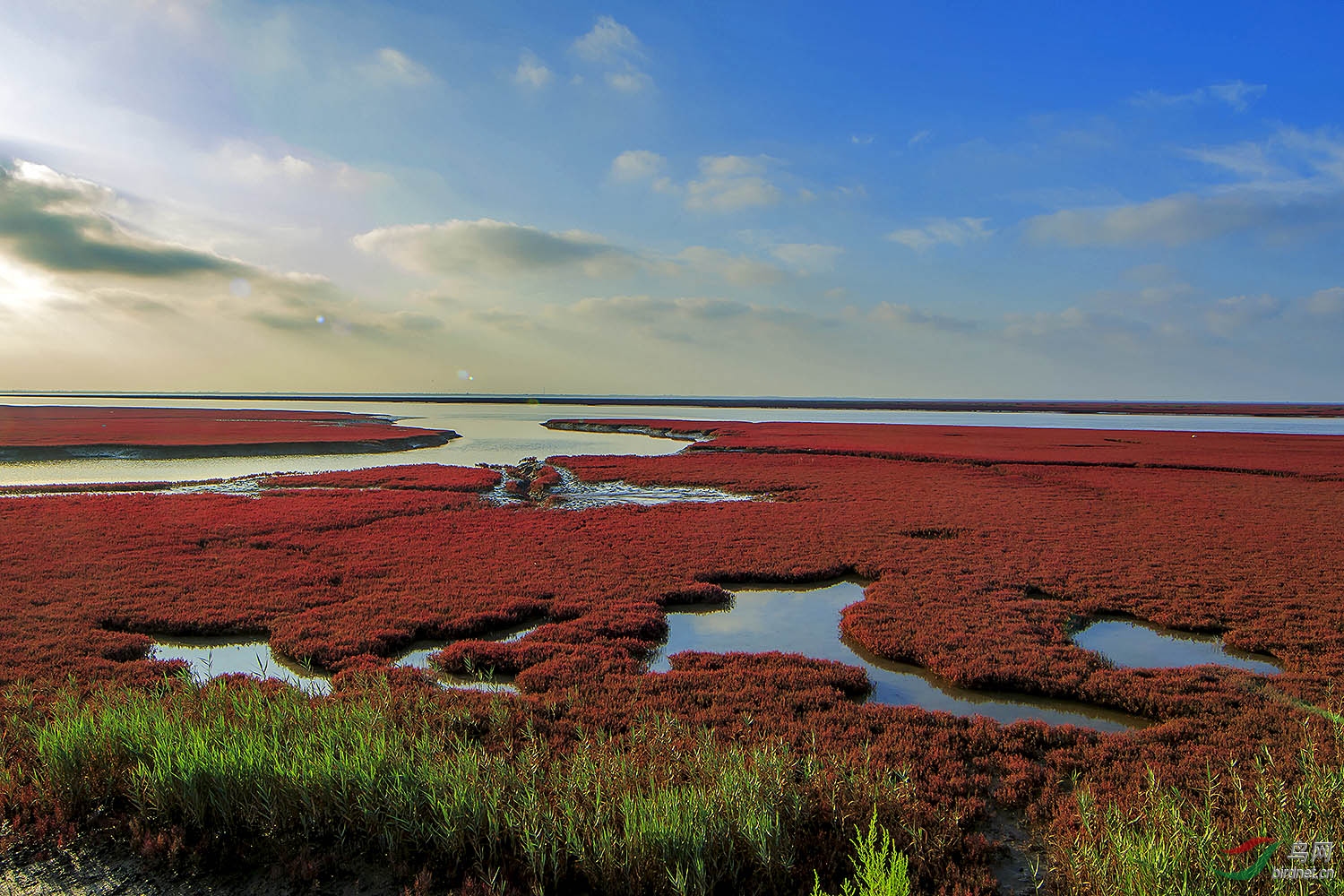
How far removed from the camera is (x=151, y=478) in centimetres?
4119

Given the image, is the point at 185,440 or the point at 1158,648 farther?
the point at 185,440

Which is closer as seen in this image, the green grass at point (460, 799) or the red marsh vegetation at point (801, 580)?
the green grass at point (460, 799)

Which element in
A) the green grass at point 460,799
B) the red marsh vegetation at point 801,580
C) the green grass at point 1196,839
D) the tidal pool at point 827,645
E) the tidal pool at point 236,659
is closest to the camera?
the green grass at point 1196,839

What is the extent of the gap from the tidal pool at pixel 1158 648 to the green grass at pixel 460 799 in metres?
7.99

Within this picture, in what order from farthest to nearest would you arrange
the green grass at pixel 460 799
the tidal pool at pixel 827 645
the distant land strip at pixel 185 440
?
the distant land strip at pixel 185 440
the tidal pool at pixel 827 645
the green grass at pixel 460 799

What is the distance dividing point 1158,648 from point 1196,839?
9505 mm

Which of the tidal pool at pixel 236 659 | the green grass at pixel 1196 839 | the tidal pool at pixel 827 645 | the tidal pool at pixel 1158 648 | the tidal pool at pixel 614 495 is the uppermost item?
the green grass at pixel 1196 839

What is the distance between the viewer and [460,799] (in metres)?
5.91

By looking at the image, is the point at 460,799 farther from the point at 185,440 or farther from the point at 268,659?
the point at 185,440

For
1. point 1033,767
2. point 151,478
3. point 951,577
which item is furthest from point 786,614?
point 151,478

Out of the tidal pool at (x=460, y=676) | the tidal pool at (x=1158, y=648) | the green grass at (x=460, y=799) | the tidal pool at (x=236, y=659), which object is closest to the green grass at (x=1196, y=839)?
the green grass at (x=460, y=799)

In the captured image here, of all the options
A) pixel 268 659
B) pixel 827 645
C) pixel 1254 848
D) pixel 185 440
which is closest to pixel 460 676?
pixel 268 659

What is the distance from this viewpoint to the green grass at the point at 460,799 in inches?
218

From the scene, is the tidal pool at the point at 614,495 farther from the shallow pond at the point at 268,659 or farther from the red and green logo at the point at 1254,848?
the red and green logo at the point at 1254,848
